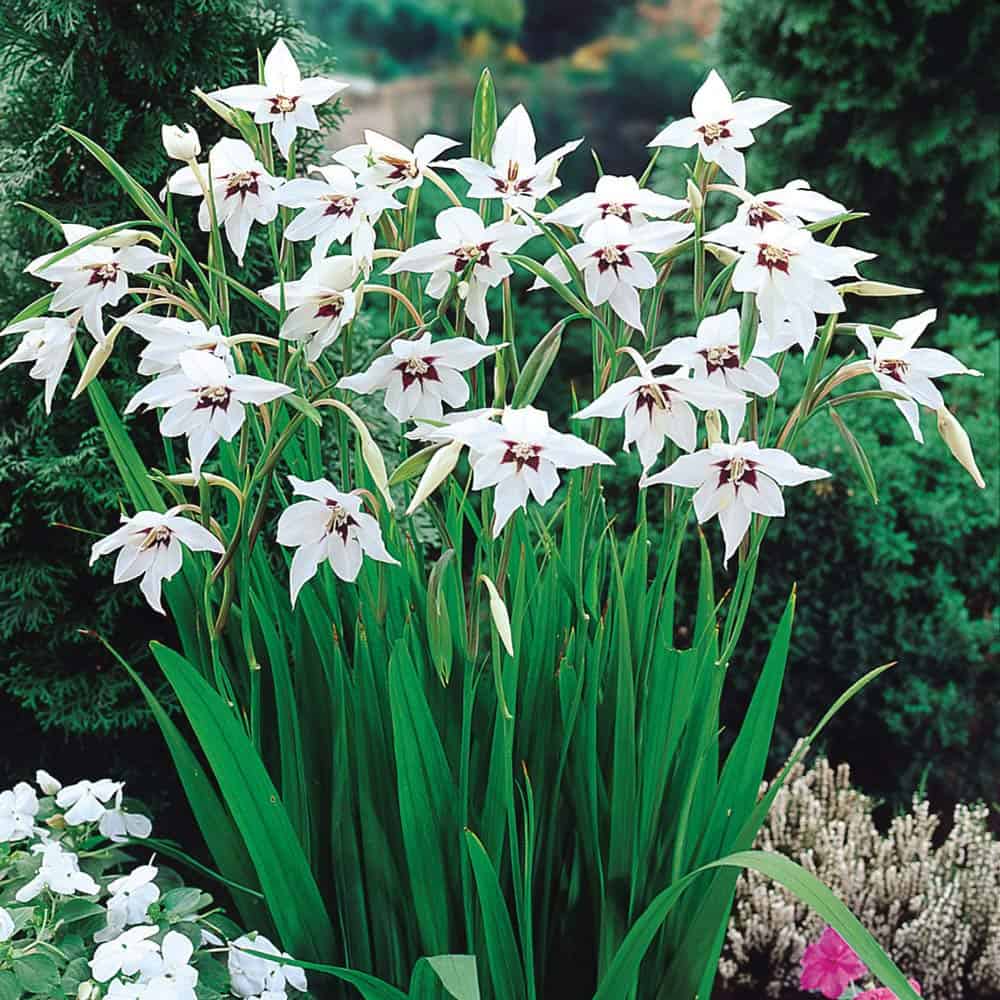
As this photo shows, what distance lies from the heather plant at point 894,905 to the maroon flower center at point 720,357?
1496 millimetres

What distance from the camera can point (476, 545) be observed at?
151 cm

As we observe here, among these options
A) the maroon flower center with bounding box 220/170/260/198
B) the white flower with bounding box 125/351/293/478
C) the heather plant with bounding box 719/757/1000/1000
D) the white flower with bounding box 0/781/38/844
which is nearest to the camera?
the white flower with bounding box 125/351/293/478


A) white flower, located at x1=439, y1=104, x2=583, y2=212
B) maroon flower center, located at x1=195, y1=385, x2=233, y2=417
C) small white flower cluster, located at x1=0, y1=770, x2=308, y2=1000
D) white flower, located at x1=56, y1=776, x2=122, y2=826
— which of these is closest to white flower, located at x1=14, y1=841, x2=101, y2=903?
small white flower cluster, located at x1=0, y1=770, x2=308, y2=1000

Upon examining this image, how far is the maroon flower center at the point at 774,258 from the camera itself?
1161 millimetres

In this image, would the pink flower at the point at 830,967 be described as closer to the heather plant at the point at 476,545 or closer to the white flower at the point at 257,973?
the heather plant at the point at 476,545

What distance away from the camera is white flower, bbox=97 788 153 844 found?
5.57ft

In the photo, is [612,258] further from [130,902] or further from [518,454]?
[130,902]

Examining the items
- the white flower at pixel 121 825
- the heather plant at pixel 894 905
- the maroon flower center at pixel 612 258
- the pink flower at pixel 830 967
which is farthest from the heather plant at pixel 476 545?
the heather plant at pixel 894 905

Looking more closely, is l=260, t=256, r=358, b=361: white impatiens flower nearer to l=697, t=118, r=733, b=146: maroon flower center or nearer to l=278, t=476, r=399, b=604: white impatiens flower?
l=278, t=476, r=399, b=604: white impatiens flower

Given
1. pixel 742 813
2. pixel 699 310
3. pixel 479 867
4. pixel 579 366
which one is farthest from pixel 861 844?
pixel 579 366

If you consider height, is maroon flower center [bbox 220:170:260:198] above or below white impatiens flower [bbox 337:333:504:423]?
above

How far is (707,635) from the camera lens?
1.51 meters

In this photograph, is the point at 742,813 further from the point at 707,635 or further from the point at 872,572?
the point at 872,572

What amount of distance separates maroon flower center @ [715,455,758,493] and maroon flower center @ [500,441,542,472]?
0.67ft
